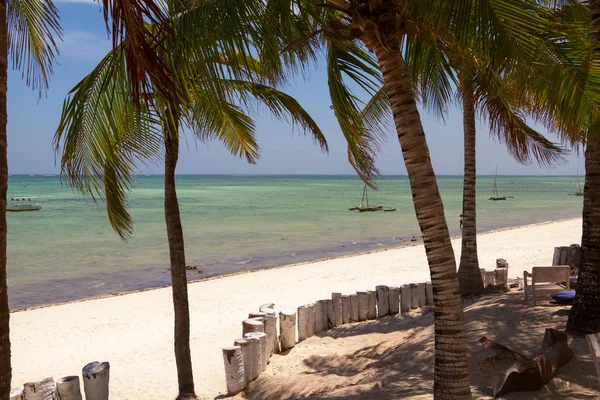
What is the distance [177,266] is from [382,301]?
163 inches

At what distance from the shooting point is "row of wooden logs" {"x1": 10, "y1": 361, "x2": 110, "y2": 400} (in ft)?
16.9

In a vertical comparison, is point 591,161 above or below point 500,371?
above

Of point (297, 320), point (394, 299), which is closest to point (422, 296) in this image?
point (394, 299)

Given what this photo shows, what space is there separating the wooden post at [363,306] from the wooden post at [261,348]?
2323mm

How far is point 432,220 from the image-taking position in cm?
393

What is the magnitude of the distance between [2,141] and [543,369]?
436 cm

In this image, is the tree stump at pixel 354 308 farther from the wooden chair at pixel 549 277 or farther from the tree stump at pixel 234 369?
the tree stump at pixel 234 369

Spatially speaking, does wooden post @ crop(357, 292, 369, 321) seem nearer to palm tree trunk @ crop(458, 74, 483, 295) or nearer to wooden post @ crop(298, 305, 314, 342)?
wooden post @ crop(298, 305, 314, 342)

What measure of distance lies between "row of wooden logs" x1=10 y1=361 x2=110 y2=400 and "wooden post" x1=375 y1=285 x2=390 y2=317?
5.12m

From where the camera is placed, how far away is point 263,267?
71.3 ft

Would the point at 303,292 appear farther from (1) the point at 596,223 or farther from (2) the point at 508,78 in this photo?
(2) the point at 508,78

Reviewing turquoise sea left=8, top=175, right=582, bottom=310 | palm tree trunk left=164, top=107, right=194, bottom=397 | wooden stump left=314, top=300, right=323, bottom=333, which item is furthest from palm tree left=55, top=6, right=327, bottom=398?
turquoise sea left=8, top=175, right=582, bottom=310

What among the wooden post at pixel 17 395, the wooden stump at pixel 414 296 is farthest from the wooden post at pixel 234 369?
the wooden stump at pixel 414 296

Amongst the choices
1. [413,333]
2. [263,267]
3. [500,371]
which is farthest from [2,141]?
[263,267]
